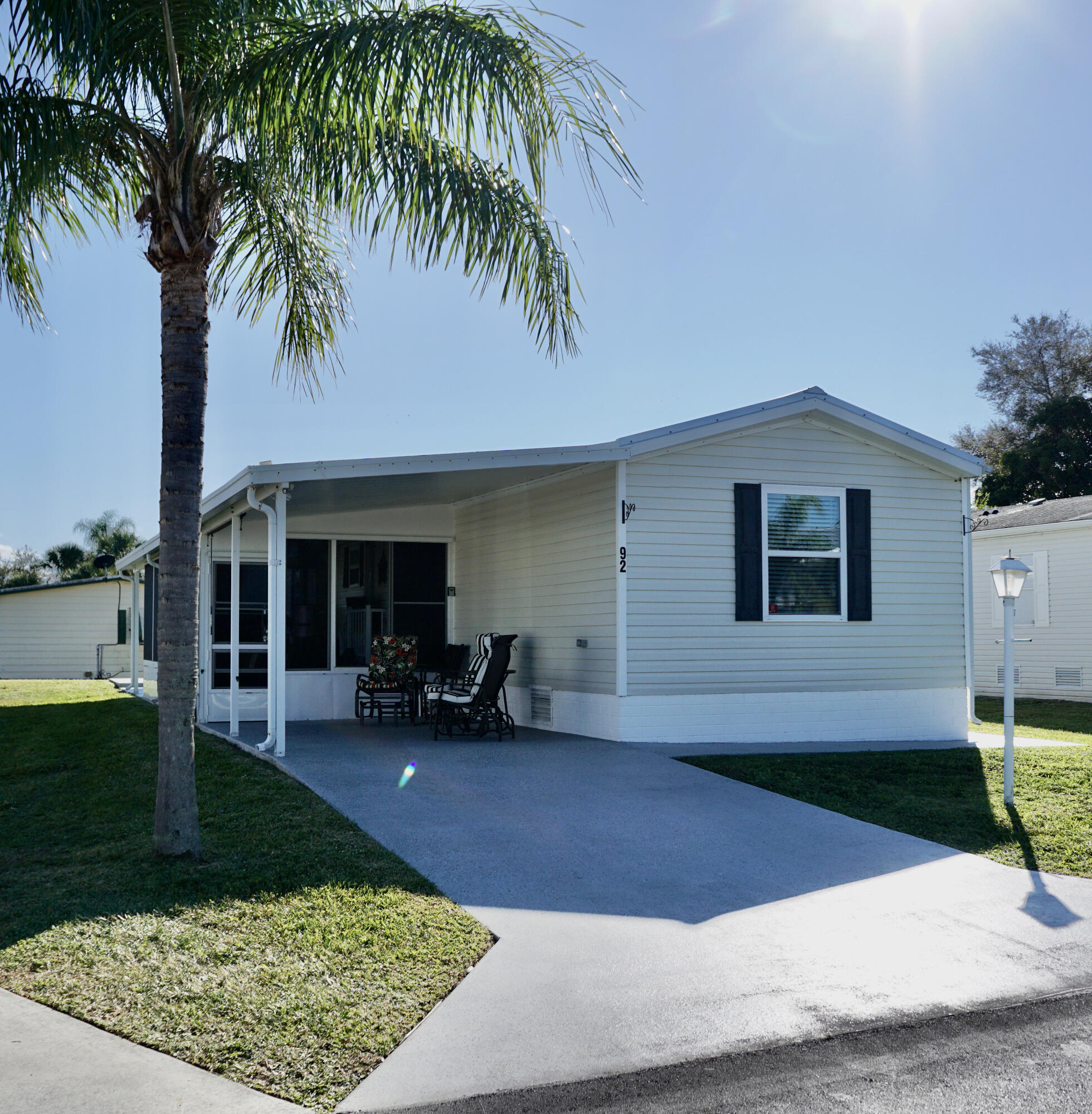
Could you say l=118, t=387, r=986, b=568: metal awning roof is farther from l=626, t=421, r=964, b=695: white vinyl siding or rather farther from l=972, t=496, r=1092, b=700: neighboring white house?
l=972, t=496, r=1092, b=700: neighboring white house

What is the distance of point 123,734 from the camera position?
39.0 feet

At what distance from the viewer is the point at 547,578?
1123cm

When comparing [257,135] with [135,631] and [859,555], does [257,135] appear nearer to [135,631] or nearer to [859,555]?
[859,555]

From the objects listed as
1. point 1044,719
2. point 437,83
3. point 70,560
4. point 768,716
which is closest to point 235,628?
point 768,716

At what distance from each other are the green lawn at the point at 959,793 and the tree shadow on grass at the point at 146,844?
332cm

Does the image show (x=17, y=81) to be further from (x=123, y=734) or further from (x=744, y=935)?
(x=123, y=734)

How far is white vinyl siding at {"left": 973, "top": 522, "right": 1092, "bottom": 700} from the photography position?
17875 mm

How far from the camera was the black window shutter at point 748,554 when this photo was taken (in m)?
10.3

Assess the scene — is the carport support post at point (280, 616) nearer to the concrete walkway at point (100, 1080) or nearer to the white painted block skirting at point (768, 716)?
the white painted block skirting at point (768, 716)

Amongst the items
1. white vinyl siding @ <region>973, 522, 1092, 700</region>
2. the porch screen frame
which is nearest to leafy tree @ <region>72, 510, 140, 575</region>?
the porch screen frame

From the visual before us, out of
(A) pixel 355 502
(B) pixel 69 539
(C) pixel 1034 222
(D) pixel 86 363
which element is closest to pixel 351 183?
(A) pixel 355 502

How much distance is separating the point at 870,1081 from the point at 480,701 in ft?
23.8

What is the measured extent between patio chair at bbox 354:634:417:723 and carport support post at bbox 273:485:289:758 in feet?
9.93

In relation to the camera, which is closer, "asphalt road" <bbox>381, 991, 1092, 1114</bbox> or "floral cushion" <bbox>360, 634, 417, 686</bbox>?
"asphalt road" <bbox>381, 991, 1092, 1114</bbox>
